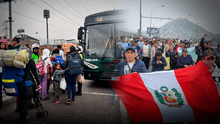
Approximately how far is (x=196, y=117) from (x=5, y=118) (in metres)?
4.21

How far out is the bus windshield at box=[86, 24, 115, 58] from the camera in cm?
659

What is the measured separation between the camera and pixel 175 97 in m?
2.90

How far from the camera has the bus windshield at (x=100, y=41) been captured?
659 centimetres

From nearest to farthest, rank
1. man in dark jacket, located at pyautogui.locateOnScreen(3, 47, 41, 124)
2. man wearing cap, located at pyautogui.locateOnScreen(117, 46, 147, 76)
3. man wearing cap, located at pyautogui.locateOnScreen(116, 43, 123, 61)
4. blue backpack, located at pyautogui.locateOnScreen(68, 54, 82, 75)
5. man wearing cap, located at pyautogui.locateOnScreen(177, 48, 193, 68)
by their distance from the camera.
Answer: man in dark jacket, located at pyautogui.locateOnScreen(3, 47, 41, 124) < man wearing cap, located at pyautogui.locateOnScreen(117, 46, 147, 76) < blue backpack, located at pyautogui.locateOnScreen(68, 54, 82, 75) < man wearing cap, located at pyautogui.locateOnScreen(177, 48, 193, 68) < man wearing cap, located at pyautogui.locateOnScreen(116, 43, 123, 61)

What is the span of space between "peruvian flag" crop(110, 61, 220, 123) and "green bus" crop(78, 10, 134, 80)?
3.30m

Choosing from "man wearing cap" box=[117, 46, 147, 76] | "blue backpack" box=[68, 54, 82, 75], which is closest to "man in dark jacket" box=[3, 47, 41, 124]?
"blue backpack" box=[68, 54, 82, 75]

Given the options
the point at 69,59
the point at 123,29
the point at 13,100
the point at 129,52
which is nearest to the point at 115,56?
the point at 123,29

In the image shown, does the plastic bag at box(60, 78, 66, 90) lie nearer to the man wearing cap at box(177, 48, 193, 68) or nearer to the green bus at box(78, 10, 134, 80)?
the green bus at box(78, 10, 134, 80)

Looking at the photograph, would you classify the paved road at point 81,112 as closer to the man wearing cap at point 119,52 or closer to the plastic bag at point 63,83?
the plastic bag at point 63,83

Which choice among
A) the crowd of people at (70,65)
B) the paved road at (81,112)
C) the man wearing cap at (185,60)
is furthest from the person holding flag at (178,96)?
the man wearing cap at (185,60)

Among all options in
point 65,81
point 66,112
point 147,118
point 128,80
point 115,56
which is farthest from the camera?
point 115,56

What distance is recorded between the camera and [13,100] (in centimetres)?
526

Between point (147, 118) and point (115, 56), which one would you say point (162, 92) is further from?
point (115, 56)

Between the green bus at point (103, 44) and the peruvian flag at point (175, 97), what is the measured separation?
3.30 m
